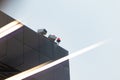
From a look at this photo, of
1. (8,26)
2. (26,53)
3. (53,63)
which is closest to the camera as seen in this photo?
(8,26)

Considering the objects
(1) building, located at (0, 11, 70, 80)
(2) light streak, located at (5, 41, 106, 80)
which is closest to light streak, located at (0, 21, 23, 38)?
(1) building, located at (0, 11, 70, 80)

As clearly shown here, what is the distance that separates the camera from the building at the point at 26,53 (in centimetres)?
271

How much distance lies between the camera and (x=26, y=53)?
295cm

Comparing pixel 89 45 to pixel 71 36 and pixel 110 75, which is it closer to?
pixel 71 36

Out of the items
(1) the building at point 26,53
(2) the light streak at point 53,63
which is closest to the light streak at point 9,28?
(1) the building at point 26,53

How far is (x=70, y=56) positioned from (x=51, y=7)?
742mm

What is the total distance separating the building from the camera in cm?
271

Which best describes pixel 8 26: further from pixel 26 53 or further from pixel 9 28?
pixel 26 53

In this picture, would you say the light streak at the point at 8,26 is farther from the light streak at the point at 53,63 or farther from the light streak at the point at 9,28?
the light streak at the point at 53,63

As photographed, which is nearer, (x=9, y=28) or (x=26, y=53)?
(x=9, y=28)

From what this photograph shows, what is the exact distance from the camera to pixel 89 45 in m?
3.39

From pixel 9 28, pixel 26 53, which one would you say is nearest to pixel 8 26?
pixel 9 28

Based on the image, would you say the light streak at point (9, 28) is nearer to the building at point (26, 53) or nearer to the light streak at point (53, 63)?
the building at point (26, 53)

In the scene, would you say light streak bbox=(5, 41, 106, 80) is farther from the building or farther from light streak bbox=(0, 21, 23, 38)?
light streak bbox=(0, 21, 23, 38)
